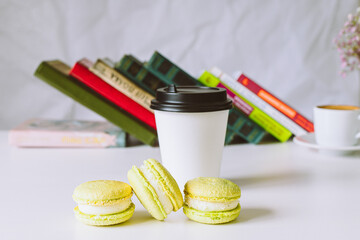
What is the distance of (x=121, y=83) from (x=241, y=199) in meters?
0.61

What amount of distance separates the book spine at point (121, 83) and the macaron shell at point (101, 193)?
2.16ft

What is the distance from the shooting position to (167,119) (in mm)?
977

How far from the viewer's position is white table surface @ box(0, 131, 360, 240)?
0.81 meters

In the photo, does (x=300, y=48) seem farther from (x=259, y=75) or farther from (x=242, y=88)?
(x=242, y=88)

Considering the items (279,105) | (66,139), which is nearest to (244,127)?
(279,105)

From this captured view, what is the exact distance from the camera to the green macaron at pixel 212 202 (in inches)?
32.3

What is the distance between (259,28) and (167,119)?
54.6 inches

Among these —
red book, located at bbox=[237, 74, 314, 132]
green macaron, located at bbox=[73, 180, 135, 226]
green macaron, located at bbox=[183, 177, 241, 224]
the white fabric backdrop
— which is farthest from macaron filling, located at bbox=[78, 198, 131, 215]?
the white fabric backdrop

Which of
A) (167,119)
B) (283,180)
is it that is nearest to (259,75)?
(283,180)

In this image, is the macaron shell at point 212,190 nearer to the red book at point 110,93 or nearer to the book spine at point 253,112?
the red book at point 110,93

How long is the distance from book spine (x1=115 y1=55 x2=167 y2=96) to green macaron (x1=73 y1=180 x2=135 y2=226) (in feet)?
2.25

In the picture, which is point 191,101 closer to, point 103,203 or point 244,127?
point 103,203

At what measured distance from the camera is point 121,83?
1.46m

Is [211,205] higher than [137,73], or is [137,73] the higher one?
[137,73]
